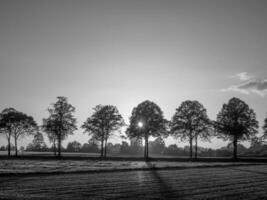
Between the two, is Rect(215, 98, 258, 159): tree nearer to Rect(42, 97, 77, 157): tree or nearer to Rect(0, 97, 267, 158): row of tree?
Rect(0, 97, 267, 158): row of tree

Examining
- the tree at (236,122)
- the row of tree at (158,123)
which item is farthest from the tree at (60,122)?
the tree at (236,122)

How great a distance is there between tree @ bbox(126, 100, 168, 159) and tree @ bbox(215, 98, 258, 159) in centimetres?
1354

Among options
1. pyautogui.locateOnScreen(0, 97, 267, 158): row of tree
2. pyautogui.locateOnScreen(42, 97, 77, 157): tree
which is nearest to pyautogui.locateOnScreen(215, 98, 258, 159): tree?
pyautogui.locateOnScreen(0, 97, 267, 158): row of tree

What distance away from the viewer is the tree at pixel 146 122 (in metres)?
A: 60.6

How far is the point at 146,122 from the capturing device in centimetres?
6100

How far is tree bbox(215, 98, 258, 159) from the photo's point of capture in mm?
59969

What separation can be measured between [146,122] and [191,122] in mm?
10925

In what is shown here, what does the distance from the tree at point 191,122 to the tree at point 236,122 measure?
316cm

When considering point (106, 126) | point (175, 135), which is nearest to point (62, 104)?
point (106, 126)

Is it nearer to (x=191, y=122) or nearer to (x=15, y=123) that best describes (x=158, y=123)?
(x=191, y=122)

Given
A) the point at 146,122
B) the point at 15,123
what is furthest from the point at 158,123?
the point at 15,123

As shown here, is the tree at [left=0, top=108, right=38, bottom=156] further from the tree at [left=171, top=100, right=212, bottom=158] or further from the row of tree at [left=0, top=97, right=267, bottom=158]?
the tree at [left=171, top=100, right=212, bottom=158]

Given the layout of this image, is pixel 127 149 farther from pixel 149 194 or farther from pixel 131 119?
pixel 149 194

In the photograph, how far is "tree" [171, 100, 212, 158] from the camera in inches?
2424
